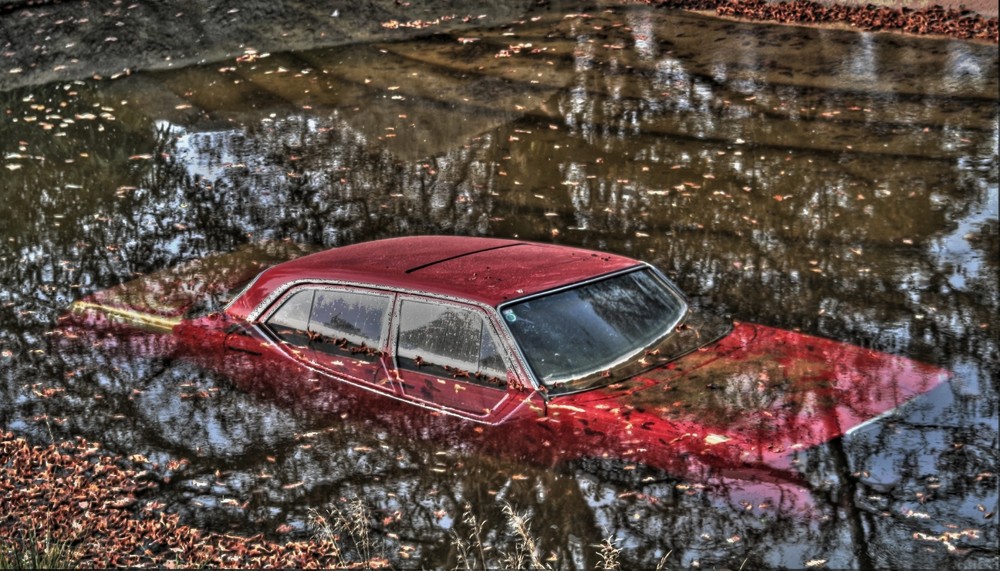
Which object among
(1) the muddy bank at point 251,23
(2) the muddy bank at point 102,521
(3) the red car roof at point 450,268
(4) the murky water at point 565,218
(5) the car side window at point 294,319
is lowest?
(2) the muddy bank at point 102,521

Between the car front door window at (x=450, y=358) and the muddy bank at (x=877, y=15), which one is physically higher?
the muddy bank at (x=877, y=15)

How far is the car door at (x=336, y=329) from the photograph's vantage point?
652 centimetres

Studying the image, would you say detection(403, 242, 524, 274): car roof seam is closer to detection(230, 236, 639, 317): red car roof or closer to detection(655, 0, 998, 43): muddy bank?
detection(230, 236, 639, 317): red car roof

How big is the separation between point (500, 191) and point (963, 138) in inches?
194


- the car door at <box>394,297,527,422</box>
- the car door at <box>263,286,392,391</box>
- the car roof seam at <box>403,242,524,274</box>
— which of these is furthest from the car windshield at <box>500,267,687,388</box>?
the car door at <box>263,286,392,391</box>

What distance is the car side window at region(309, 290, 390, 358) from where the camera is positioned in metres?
6.56

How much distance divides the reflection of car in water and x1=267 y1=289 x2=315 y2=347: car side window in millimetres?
11

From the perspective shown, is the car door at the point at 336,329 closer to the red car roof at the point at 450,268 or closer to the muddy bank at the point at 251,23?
the red car roof at the point at 450,268

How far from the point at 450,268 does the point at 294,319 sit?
114 cm

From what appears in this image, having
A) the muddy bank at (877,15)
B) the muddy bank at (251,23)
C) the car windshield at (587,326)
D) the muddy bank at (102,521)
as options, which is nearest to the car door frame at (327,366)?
the car windshield at (587,326)

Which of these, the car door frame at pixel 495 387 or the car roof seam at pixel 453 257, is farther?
the car roof seam at pixel 453 257

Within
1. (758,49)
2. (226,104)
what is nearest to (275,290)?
(226,104)

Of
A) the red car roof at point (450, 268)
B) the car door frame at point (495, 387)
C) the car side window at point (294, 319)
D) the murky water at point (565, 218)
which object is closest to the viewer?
the murky water at point (565, 218)

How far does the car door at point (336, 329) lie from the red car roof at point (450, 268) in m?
0.11
